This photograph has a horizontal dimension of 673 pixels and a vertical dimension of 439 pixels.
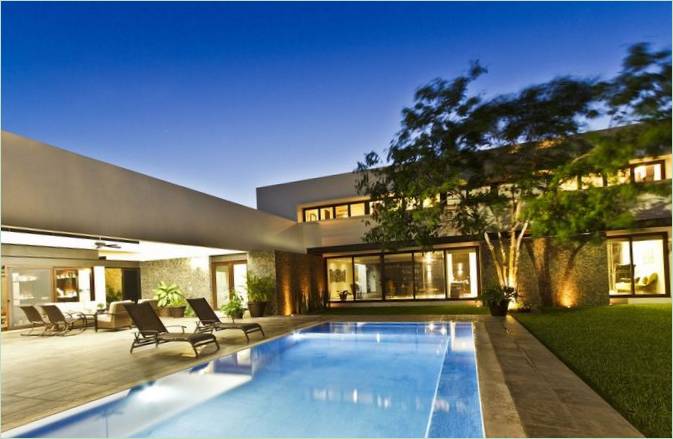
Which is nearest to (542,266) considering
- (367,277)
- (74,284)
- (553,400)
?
(367,277)

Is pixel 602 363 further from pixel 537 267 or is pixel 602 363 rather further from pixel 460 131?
pixel 537 267

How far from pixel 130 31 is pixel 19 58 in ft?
13.4

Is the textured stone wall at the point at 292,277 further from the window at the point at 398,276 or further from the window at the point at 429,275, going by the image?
the window at the point at 429,275

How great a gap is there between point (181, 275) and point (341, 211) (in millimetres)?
7679

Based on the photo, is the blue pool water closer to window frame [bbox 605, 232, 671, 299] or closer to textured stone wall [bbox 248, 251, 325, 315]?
textured stone wall [bbox 248, 251, 325, 315]

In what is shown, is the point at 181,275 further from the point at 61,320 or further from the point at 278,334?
the point at 278,334

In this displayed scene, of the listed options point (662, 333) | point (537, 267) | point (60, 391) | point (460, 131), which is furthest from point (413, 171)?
point (60, 391)

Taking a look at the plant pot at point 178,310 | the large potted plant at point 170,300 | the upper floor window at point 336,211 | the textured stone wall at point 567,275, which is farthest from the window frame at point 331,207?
the plant pot at point 178,310

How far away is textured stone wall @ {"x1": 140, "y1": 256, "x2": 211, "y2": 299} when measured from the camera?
17.5 meters

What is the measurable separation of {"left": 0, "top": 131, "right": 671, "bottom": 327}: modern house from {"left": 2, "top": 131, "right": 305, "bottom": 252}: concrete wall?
0.02m

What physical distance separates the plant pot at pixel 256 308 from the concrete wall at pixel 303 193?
5.96 m

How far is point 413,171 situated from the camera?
13484 mm

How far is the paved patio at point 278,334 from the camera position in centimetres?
428

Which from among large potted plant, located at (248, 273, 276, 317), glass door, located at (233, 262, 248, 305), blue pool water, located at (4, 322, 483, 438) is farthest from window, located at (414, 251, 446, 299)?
blue pool water, located at (4, 322, 483, 438)
